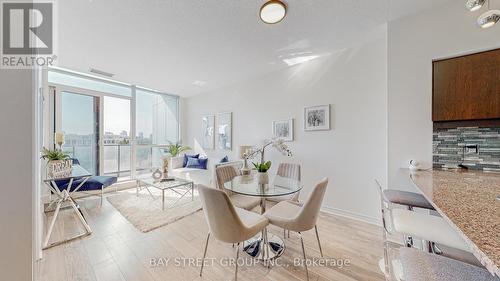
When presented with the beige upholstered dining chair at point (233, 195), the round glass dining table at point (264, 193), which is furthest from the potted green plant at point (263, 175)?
the beige upholstered dining chair at point (233, 195)

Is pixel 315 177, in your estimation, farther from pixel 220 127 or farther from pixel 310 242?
pixel 220 127

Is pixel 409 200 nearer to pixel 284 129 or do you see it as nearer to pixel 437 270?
pixel 437 270

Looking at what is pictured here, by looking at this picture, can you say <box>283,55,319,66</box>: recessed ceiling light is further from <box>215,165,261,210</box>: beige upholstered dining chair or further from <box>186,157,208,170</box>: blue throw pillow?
<box>186,157,208,170</box>: blue throw pillow

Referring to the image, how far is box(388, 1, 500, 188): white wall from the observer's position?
1.82m

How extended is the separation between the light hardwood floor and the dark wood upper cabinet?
1633mm

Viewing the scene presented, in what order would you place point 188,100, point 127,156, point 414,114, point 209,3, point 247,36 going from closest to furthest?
point 209,3 < point 414,114 < point 247,36 < point 127,156 < point 188,100

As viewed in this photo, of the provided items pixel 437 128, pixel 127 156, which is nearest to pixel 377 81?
pixel 437 128

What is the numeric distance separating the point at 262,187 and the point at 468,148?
2160 mm

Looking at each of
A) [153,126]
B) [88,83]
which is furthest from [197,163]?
[88,83]

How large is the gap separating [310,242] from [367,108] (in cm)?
205

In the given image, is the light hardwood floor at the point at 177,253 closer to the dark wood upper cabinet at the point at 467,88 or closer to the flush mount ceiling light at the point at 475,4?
the dark wood upper cabinet at the point at 467,88

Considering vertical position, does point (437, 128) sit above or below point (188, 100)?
below

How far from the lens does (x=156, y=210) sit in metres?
3.08

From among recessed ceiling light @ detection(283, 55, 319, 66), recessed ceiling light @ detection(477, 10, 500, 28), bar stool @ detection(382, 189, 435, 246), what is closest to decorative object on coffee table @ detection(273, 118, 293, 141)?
recessed ceiling light @ detection(283, 55, 319, 66)
